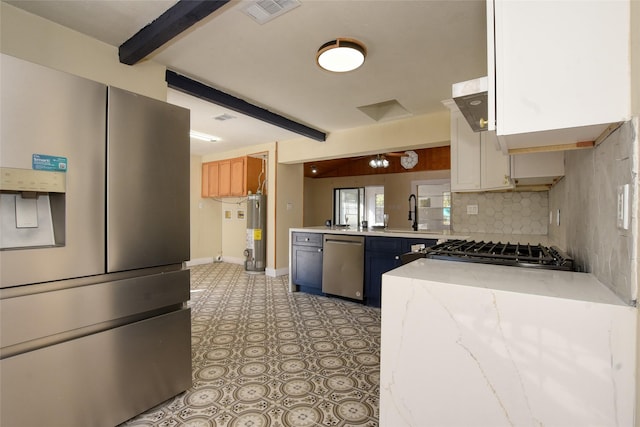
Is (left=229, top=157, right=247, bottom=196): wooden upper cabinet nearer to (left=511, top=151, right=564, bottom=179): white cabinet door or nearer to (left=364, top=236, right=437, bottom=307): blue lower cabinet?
(left=364, top=236, right=437, bottom=307): blue lower cabinet

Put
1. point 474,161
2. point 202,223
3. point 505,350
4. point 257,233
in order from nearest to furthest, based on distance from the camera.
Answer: point 505,350 < point 474,161 < point 257,233 < point 202,223

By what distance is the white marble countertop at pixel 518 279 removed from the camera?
0.82 m

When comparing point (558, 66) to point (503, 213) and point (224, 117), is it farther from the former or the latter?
point (224, 117)

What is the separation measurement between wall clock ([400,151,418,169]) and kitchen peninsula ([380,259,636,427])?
6337 millimetres

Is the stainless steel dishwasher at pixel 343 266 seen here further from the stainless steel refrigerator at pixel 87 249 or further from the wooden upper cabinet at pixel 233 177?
the wooden upper cabinet at pixel 233 177

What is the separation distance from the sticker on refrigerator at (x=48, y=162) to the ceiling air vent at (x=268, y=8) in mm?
1338

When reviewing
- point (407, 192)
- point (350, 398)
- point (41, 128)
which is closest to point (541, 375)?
point (350, 398)

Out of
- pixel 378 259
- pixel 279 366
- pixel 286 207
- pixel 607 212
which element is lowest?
pixel 279 366

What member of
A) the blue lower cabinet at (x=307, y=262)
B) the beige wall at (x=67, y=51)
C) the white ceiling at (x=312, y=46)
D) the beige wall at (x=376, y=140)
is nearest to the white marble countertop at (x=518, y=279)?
the white ceiling at (x=312, y=46)

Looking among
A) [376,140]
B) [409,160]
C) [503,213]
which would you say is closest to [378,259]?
[503,213]

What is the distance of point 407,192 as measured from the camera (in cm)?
771

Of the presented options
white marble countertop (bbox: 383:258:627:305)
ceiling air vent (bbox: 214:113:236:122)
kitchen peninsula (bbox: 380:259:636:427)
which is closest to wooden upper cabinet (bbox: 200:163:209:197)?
ceiling air vent (bbox: 214:113:236:122)

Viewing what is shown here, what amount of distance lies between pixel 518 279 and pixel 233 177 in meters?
5.60

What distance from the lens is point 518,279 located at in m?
1.00
